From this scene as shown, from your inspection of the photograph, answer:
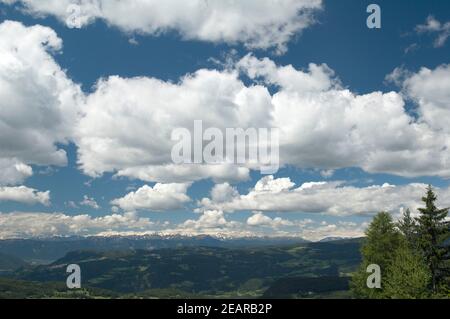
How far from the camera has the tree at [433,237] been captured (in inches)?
2884

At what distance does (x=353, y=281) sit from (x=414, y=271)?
570 inches

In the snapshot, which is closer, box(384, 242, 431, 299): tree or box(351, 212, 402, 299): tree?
box(384, 242, 431, 299): tree

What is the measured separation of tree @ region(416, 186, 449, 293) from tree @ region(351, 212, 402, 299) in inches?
162

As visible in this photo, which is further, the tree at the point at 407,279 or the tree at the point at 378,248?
the tree at the point at 378,248

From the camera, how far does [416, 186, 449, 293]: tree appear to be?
73250 millimetres

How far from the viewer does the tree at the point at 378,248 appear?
73812 mm

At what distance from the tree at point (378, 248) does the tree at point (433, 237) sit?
4.10m

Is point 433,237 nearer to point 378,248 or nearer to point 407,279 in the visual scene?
point 378,248

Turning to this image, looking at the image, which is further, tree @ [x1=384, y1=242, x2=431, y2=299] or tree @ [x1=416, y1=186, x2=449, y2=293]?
tree @ [x1=416, y1=186, x2=449, y2=293]
